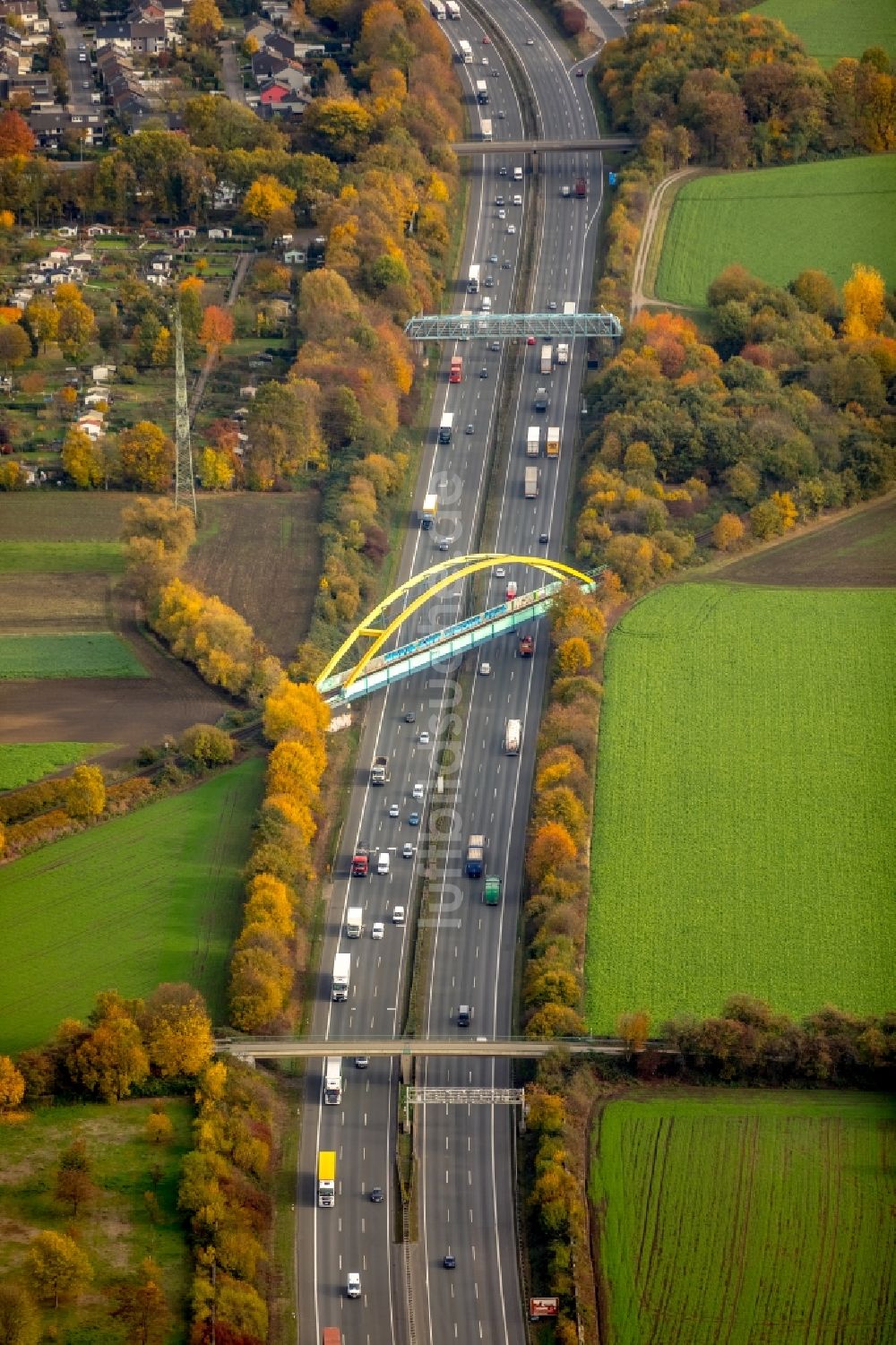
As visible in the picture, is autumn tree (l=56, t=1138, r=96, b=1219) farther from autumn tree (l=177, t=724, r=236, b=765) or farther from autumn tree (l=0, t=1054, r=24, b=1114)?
autumn tree (l=177, t=724, r=236, b=765)

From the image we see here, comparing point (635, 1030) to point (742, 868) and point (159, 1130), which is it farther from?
point (159, 1130)

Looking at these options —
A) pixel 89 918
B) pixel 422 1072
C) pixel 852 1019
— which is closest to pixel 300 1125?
pixel 422 1072

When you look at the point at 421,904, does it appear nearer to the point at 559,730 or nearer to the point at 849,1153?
the point at 559,730

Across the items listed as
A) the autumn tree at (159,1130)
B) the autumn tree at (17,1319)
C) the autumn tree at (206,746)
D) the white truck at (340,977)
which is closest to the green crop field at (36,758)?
the autumn tree at (206,746)

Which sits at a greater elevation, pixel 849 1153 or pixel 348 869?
Result: pixel 348 869

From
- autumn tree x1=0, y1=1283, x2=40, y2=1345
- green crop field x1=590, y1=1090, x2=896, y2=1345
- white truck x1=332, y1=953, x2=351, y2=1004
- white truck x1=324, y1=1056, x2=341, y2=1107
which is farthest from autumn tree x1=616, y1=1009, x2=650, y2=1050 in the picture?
autumn tree x1=0, y1=1283, x2=40, y2=1345

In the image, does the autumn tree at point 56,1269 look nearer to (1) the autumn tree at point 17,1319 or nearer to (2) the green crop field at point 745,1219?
(1) the autumn tree at point 17,1319

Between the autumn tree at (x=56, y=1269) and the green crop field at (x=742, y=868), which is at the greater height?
the green crop field at (x=742, y=868)
